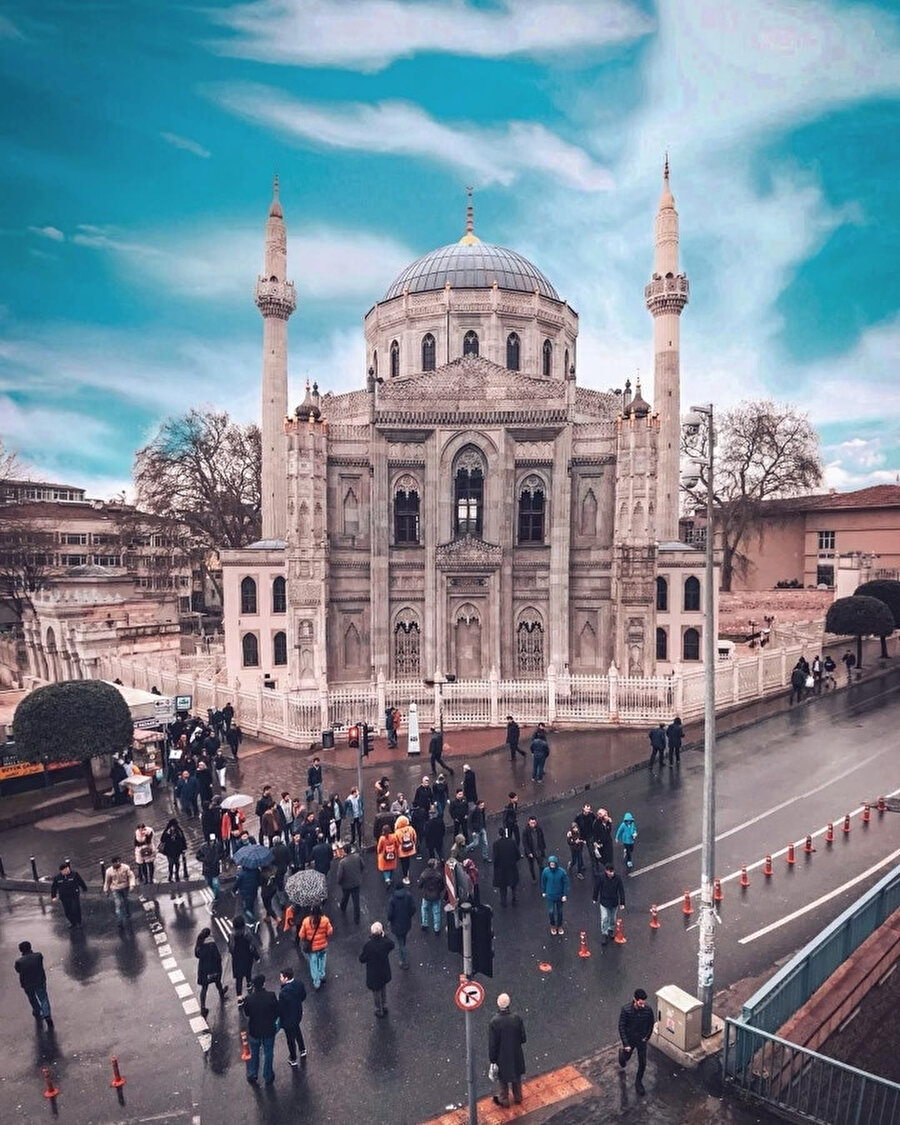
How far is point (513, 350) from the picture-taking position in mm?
33719

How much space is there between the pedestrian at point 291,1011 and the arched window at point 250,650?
25.0 meters

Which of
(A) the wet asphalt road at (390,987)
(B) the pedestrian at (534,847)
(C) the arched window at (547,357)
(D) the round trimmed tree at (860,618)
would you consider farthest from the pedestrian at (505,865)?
(C) the arched window at (547,357)

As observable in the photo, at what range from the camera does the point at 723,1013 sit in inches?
335

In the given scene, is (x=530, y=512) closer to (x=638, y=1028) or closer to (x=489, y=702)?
(x=489, y=702)

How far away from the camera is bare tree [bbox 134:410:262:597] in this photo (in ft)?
140

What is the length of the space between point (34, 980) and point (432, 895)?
5176 mm

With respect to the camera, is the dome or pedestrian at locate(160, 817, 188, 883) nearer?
pedestrian at locate(160, 817, 188, 883)

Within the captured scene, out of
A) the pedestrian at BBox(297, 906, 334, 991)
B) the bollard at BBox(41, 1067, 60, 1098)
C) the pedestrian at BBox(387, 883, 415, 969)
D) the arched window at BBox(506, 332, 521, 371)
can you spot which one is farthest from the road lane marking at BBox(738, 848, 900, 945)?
the arched window at BBox(506, 332, 521, 371)

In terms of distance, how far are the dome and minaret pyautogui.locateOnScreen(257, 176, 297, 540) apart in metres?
5.66

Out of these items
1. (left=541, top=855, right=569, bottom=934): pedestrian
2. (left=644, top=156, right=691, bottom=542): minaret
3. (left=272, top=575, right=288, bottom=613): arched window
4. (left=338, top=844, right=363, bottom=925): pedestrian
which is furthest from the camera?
(left=644, top=156, right=691, bottom=542): minaret

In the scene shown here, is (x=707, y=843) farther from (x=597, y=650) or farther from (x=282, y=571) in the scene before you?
(x=282, y=571)

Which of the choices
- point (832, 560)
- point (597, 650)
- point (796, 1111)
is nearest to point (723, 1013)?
point (796, 1111)

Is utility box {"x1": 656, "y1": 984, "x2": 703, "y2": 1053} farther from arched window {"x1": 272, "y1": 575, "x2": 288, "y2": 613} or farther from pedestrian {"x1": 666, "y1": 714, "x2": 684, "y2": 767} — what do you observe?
arched window {"x1": 272, "y1": 575, "x2": 288, "y2": 613}

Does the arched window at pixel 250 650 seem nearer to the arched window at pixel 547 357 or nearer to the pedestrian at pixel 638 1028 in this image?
the arched window at pixel 547 357
